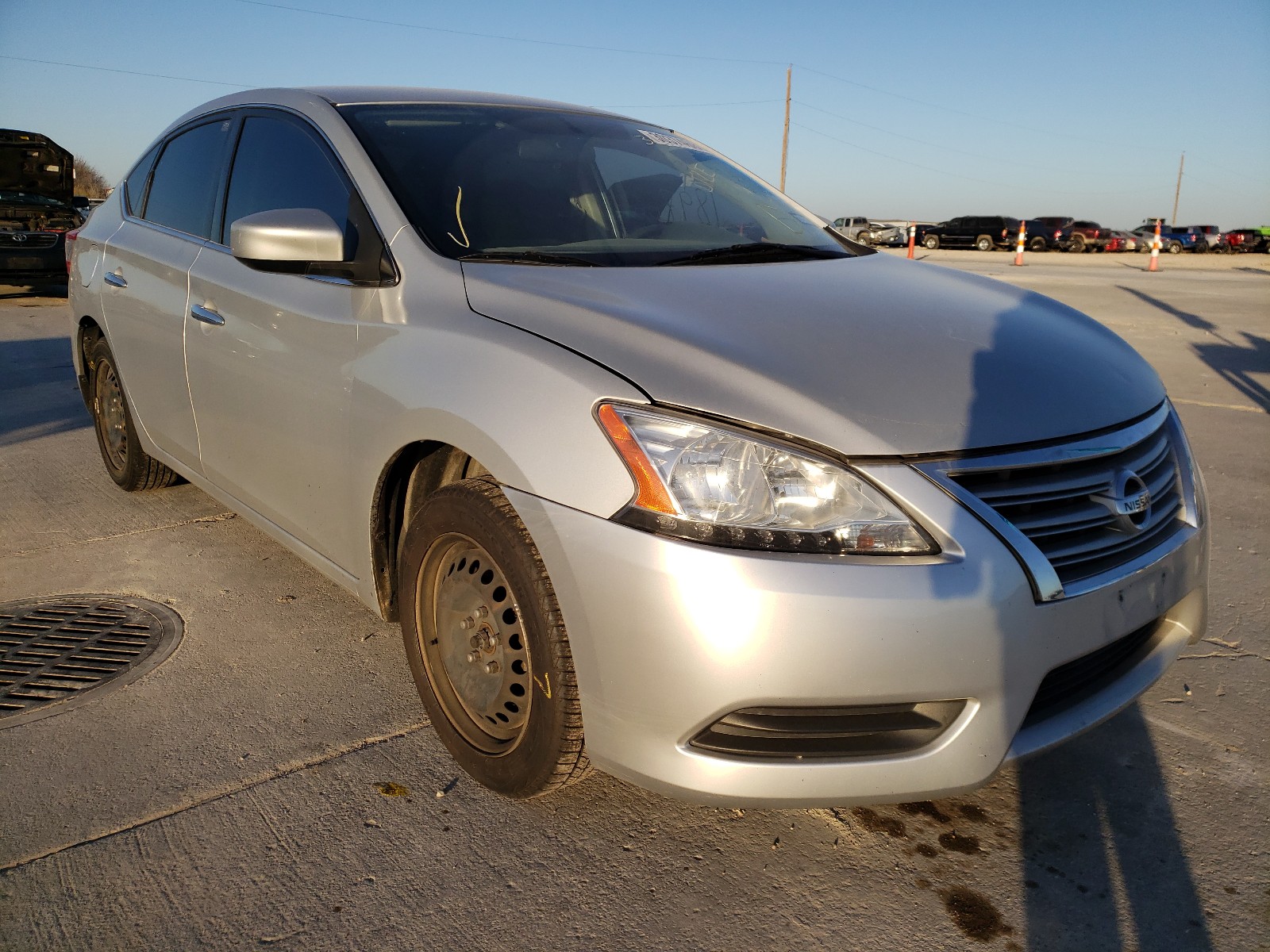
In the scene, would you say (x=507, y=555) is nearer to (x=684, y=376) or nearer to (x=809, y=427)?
(x=684, y=376)

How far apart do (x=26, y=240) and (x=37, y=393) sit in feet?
22.3

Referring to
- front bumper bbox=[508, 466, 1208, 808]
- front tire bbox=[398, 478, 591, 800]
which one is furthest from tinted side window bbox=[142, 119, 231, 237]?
front bumper bbox=[508, 466, 1208, 808]

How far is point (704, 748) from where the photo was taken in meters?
1.86

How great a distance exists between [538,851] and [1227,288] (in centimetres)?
1889

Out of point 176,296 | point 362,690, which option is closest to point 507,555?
point 362,690

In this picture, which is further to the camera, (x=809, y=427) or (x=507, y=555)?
(x=507, y=555)

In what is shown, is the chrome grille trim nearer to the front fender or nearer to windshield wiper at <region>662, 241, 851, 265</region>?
the front fender

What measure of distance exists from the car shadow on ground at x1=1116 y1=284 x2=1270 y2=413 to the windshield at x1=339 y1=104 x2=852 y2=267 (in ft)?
17.5

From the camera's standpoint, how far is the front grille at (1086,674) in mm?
2008

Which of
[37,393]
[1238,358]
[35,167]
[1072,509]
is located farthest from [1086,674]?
[35,167]

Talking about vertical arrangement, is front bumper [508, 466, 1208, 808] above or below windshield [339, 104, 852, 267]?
below

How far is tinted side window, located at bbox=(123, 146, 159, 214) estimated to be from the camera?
4219mm

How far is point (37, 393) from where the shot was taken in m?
6.95

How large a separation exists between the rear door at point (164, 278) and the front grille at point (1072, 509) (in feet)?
9.01
